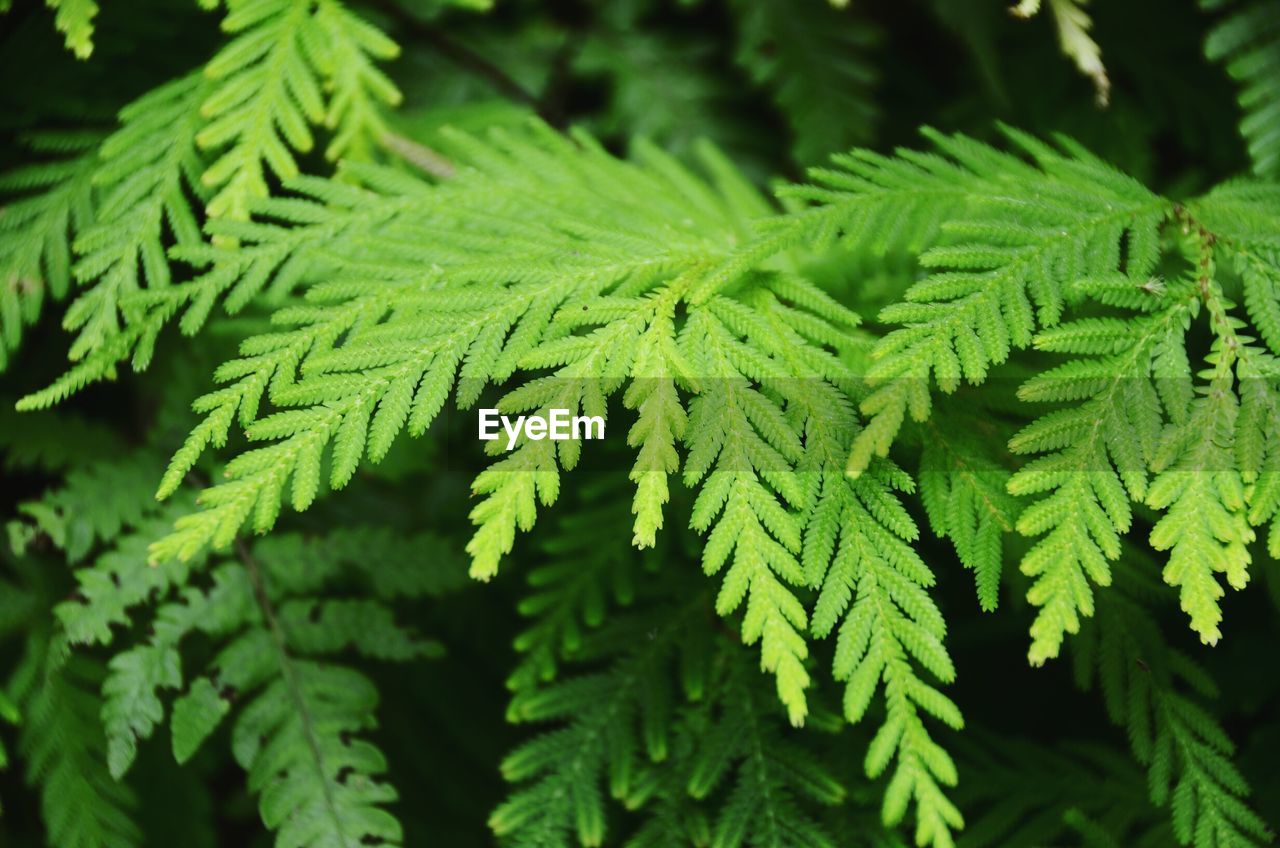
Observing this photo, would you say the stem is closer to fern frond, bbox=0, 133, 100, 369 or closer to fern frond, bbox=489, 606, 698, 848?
fern frond, bbox=489, 606, 698, 848

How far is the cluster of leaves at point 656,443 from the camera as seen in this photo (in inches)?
51.9

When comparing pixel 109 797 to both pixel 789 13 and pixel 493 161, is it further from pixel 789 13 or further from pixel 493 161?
pixel 789 13

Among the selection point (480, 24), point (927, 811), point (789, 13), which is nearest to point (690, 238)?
point (927, 811)

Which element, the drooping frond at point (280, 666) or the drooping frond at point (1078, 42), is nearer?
the drooping frond at point (1078, 42)

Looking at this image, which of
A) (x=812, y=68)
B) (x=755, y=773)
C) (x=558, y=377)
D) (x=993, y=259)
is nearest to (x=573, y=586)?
(x=755, y=773)

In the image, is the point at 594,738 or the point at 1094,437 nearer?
the point at 1094,437

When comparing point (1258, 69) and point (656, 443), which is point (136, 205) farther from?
point (1258, 69)

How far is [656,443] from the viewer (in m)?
1.31

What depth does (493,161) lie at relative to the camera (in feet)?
6.39

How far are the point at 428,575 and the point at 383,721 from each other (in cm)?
66

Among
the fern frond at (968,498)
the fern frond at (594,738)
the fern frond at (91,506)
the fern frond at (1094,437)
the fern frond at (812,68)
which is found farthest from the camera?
the fern frond at (812,68)

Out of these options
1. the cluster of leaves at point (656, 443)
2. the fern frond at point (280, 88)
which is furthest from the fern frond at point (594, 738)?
the fern frond at point (280, 88)

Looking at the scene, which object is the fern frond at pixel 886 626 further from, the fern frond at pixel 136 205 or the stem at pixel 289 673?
the fern frond at pixel 136 205

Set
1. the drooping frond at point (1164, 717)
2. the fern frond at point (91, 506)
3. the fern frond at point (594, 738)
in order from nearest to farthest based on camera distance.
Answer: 1. the drooping frond at point (1164, 717)
2. the fern frond at point (594, 738)
3. the fern frond at point (91, 506)
